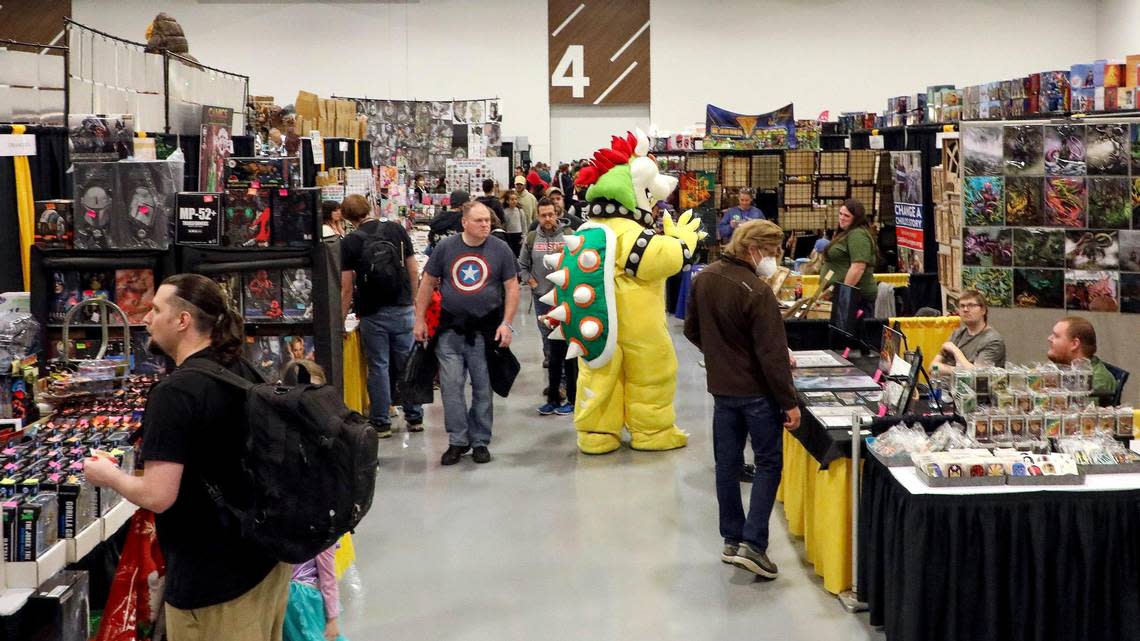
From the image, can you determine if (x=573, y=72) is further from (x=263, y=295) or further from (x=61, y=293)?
(x=61, y=293)

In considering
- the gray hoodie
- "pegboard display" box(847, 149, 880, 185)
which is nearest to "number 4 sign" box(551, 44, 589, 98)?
"pegboard display" box(847, 149, 880, 185)

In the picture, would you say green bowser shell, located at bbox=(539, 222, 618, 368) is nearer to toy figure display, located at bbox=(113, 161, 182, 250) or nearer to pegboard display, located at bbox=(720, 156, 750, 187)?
toy figure display, located at bbox=(113, 161, 182, 250)

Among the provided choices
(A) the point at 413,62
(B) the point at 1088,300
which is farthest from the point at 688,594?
(A) the point at 413,62

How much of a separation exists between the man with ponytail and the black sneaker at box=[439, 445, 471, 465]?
3.97 meters

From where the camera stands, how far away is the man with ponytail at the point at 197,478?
2.59 metres

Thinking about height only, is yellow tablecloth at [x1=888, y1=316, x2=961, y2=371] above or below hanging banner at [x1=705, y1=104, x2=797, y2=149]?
below

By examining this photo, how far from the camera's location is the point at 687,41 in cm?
A: 2228

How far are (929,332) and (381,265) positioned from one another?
323 centimetres

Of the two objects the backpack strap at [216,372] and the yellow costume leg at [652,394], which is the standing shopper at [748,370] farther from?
the backpack strap at [216,372]

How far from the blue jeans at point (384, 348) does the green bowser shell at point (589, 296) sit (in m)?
1.05

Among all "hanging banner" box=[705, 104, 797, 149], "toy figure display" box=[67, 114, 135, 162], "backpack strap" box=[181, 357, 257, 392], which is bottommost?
"backpack strap" box=[181, 357, 257, 392]

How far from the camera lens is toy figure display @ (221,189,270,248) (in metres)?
4.97

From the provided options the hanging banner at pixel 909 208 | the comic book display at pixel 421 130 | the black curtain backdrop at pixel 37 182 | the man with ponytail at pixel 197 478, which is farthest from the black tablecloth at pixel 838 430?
the comic book display at pixel 421 130

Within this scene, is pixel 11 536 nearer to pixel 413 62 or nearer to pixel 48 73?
pixel 48 73
